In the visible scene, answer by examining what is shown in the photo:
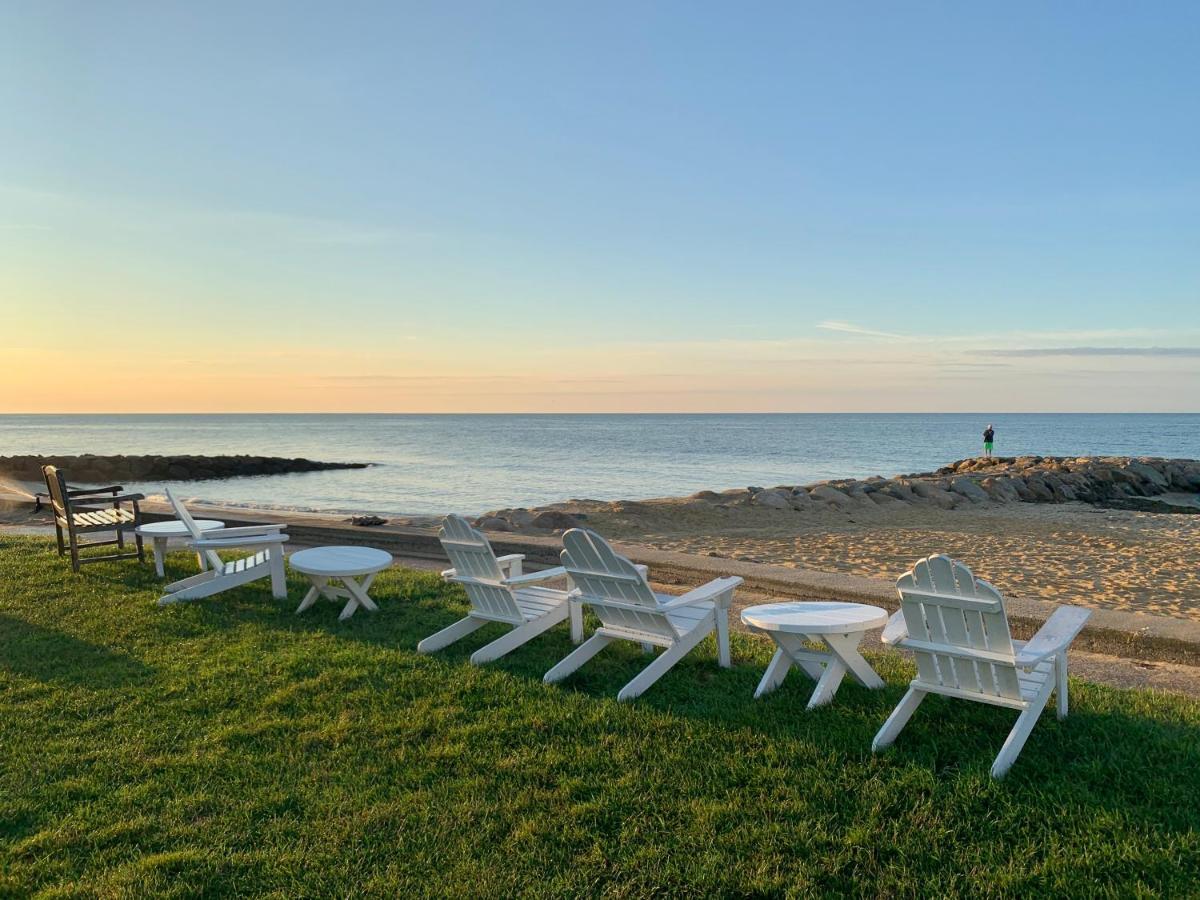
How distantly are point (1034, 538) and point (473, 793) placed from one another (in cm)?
1237

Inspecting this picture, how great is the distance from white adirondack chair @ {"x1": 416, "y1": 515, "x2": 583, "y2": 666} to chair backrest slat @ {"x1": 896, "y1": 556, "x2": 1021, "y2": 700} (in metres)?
2.42

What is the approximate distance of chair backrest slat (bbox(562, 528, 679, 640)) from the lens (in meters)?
4.93

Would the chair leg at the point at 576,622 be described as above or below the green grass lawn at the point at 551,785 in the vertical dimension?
above

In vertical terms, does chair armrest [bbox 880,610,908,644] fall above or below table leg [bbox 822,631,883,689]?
above

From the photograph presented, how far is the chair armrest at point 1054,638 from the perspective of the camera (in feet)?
12.7

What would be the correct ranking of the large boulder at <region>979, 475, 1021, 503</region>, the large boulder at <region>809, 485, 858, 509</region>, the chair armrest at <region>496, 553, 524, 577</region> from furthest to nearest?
the large boulder at <region>979, 475, 1021, 503</region>
the large boulder at <region>809, 485, 858, 509</region>
the chair armrest at <region>496, 553, 524, 577</region>

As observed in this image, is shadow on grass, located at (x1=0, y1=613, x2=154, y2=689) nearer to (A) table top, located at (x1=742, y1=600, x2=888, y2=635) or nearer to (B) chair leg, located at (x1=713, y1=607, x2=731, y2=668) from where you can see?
(B) chair leg, located at (x1=713, y1=607, x2=731, y2=668)

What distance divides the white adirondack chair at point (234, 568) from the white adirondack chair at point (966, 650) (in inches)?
207

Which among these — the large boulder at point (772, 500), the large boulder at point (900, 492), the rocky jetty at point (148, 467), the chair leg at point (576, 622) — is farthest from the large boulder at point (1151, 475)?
the rocky jetty at point (148, 467)

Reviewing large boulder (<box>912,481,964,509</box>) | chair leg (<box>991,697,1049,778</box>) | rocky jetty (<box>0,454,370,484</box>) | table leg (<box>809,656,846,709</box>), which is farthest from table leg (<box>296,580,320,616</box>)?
rocky jetty (<box>0,454,370,484</box>)

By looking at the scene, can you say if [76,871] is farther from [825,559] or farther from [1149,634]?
[825,559]

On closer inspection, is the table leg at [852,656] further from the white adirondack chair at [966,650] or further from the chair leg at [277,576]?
the chair leg at [277,576]

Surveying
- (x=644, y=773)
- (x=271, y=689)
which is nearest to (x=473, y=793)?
(x=644, y=773)

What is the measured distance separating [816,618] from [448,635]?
2.49 m
